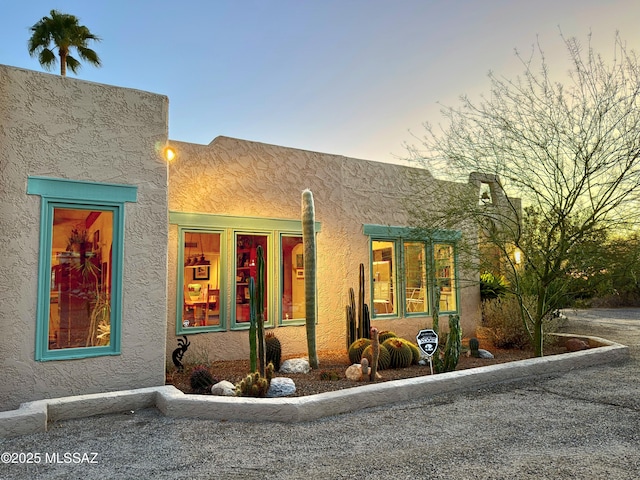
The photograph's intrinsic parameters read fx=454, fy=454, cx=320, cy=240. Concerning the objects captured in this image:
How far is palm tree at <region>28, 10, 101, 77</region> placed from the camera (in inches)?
714

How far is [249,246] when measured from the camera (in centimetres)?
872

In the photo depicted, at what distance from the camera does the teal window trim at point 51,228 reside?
5.41 meters

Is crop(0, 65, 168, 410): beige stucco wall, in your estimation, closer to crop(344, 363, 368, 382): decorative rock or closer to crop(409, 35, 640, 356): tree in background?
crop(344, 363, 368, 382): decorative rock

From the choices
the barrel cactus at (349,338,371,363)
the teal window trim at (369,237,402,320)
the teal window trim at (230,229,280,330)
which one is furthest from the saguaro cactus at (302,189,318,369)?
the teal window trim at (369,237,402,320)

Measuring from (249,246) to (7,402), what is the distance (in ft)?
14.8

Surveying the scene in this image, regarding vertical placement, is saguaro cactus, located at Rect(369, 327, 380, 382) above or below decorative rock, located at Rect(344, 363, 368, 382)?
above

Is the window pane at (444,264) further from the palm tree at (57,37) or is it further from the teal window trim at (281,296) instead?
the palm tree at (57,37)

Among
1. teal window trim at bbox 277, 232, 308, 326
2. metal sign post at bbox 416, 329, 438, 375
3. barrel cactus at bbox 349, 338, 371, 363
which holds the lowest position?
barrel cactus at bbox 349, 338, 371, 363

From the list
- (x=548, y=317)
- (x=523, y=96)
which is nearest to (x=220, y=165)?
(x=523, y=96)

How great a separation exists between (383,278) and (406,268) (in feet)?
2.24

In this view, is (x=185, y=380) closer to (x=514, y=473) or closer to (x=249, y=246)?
(x=249, y=246)

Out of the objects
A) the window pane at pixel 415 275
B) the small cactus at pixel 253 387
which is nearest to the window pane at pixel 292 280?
the window pane at pixel 415 275

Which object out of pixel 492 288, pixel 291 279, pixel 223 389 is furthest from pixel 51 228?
pixel 492 288

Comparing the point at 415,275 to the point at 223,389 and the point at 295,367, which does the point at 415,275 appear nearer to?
the point at 295,367
